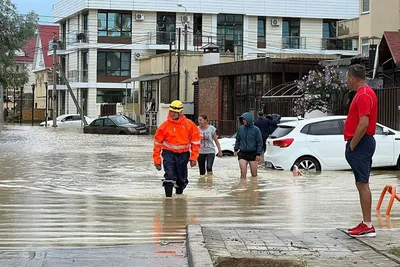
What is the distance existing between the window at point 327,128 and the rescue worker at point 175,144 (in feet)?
23.0

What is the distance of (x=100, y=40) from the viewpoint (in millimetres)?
70875

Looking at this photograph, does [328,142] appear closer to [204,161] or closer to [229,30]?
[204,161]

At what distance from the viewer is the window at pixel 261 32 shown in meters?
74.9

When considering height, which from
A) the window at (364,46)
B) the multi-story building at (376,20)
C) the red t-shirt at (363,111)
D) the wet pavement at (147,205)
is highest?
the multi-story building at (376,20)

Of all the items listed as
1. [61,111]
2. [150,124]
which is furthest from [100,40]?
[150,124]

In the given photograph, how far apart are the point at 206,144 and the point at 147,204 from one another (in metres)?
5.88

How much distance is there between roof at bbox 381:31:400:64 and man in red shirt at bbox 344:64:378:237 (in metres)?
18.1

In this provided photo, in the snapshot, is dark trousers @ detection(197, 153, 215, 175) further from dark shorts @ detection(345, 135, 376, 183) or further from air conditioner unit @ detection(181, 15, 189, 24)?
air conditioner unit @ detection(181, 15, 189, 24)

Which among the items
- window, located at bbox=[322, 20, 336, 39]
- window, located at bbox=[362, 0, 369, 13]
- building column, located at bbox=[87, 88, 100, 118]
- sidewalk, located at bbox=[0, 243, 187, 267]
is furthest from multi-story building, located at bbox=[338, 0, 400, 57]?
building column, located at bbox=[87, 88, 100, 118]

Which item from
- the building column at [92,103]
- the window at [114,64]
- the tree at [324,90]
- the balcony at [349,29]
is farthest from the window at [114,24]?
the tree at [324,90]

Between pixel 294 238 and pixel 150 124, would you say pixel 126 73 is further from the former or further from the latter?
pixel 294 238

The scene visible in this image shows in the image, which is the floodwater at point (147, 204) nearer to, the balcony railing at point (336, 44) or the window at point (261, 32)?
the balcony railing at point (336, 44)

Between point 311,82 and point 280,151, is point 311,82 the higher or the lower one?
the higher one

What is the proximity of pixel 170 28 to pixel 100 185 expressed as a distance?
57.9 m
